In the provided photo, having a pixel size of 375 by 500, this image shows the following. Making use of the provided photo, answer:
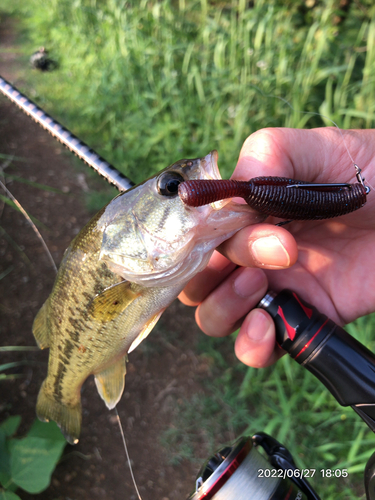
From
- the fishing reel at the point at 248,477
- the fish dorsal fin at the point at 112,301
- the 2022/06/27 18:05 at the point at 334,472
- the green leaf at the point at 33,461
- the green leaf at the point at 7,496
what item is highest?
the fish dorsal fin at the point at 112,301

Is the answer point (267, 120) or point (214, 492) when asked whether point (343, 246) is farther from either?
point (267, 120)

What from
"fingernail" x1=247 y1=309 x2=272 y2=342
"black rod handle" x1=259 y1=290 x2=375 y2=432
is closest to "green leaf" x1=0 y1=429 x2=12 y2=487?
"fingernail" x1=247 y1=309 x2=272 y2=342

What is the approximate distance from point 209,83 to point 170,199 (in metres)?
3.07

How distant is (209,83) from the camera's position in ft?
12.9

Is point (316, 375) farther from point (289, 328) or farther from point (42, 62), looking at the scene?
point (42, 62)

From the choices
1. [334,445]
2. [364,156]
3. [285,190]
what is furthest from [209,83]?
[334,445]

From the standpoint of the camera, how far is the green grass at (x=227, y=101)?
2.70 m

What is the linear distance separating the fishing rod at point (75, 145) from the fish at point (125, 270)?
271mm

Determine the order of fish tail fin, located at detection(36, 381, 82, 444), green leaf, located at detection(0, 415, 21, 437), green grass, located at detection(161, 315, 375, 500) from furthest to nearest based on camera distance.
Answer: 1. green grass, located at detection(161, 315, 375, 500)
2. green leaf, located at detection(0, 415, 21, 437)
3. fish tail fin, located at detection(36, 381, 82, 444)

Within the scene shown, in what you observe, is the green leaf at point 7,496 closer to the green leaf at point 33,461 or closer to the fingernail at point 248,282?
the green leaf at point 33,461

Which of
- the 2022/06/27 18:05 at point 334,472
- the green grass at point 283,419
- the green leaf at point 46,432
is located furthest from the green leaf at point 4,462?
the 2022/06/27 18:05 at point 334,472

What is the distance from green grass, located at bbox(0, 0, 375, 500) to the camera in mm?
2699

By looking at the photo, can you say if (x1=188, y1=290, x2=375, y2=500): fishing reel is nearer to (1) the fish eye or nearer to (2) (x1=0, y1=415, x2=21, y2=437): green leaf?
(1) the fish eye

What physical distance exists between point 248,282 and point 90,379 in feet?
7.04
